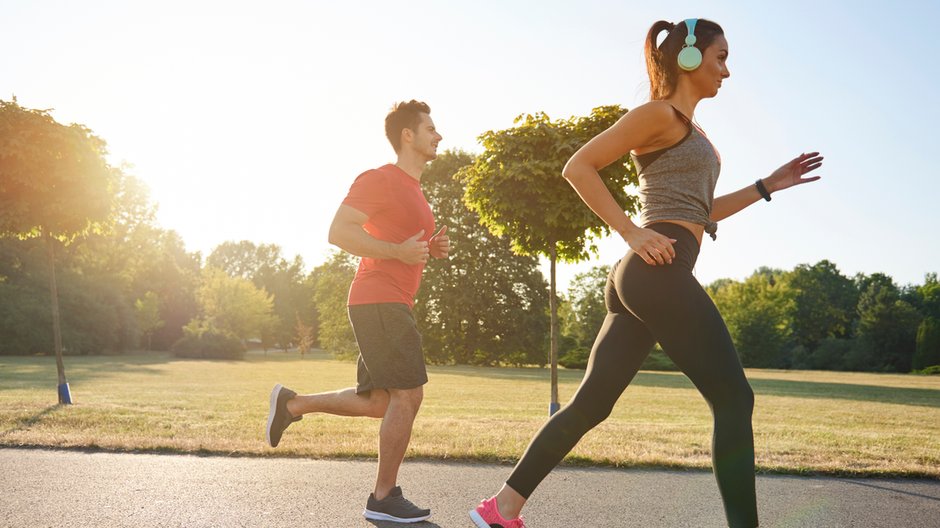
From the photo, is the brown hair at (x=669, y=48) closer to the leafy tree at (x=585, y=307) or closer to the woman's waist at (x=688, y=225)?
the woman's waist at (x=688, y=225)

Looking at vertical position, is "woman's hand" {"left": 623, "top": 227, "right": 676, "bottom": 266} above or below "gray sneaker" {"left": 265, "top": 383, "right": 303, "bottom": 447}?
above

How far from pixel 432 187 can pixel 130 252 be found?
25.6m

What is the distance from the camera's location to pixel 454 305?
36.6 metres

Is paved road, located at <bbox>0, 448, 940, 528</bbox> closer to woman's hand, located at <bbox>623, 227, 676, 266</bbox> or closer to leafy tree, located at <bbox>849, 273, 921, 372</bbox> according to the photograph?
woman's hand, located at <bbox>623, 227, 676, 266</bbox>

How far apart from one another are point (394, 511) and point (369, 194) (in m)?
1.62

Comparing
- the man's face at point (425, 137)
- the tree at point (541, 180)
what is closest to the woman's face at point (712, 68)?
the man's face at point (425, 137)

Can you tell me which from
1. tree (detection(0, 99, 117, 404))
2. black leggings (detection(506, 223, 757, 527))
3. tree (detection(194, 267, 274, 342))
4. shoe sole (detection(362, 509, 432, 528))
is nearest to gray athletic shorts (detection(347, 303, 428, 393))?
shoe sole (detection(362, 509, 432, 528))

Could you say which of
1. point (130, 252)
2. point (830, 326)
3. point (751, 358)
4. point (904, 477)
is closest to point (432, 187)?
point (130, 252)

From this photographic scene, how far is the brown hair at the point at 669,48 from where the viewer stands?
2.84 m

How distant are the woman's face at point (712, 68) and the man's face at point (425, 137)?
1.47 metres

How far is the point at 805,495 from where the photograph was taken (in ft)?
14.6

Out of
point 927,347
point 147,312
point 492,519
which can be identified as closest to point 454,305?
point 147,312

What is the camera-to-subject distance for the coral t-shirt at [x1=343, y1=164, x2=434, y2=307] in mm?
3619

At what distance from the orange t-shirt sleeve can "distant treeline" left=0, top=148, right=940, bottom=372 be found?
828 inches
